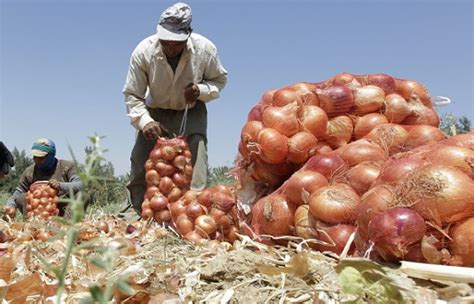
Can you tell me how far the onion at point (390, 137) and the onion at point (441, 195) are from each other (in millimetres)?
694

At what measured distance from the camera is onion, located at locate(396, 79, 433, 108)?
2.67 metres

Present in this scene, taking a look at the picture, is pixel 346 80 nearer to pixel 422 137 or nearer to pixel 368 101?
pixel 368 101

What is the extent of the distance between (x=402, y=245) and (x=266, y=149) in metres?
1.05

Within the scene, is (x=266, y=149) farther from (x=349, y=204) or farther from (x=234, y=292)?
(x=234, y=292)

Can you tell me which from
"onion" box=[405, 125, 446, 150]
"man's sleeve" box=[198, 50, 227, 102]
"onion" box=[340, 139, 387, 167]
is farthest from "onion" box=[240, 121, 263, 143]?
"man's sleeve" box=[198, 50, 227, 102]

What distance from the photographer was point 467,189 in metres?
1.47

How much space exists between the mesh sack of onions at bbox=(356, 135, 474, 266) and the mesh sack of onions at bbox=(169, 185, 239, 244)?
Answer: 1.35 m

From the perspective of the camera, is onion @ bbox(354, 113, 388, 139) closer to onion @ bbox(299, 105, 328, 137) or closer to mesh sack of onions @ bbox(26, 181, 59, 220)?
onion @ bbox(299, 105, 328, 137)

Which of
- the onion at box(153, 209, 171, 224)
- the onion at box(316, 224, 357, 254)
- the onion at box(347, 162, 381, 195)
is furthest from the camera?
the onion at box(153, 209, 171, 224)

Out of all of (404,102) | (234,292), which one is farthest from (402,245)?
(404,102)

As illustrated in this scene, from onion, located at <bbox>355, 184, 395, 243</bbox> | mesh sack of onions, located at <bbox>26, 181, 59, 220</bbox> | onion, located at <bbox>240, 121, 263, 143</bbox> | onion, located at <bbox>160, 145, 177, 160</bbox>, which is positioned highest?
onion, located at <bbox>240, 121, 263, 143</bbox>

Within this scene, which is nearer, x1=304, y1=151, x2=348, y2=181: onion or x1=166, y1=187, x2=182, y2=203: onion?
x1=304, y1=151, x2=348, y2=181: onion

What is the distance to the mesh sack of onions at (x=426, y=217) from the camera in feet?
4.73

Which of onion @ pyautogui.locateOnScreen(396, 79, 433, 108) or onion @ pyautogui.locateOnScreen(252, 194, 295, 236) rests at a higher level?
onion @ pyautogui.locateOnScreen(396, 79, 433, 108)
